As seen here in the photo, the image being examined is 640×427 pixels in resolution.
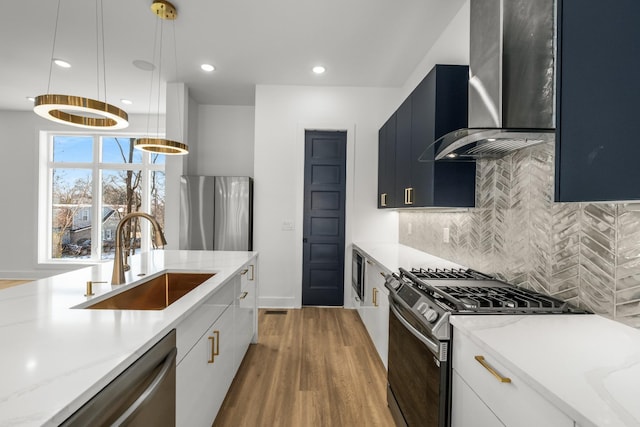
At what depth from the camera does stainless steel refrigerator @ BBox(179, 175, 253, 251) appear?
3930mm

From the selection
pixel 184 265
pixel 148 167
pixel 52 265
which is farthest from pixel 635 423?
pixel 52 265

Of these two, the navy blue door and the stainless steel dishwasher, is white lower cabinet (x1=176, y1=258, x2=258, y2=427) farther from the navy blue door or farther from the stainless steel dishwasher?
the navy blue door

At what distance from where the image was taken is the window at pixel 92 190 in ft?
18.5

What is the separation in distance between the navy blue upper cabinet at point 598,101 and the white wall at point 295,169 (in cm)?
314

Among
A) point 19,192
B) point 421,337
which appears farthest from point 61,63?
point 421,337

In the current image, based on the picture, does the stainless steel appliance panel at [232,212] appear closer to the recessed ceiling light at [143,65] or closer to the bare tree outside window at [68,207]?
the recessed ceiling light at [143,65]

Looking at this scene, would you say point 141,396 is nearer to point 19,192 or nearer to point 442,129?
point 442,129

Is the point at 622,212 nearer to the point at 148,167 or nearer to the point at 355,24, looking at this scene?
the point at 355,24

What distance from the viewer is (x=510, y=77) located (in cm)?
150

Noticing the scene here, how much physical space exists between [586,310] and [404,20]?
2.55 meters

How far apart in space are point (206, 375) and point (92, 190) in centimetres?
565

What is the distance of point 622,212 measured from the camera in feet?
3.78

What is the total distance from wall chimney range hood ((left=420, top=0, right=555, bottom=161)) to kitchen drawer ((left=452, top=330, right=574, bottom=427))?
92 cm

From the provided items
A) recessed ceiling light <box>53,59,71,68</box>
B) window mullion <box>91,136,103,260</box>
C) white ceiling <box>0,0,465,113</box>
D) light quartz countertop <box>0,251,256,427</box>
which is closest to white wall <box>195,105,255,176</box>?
white ceiling <box>0,0,465,113</box>
